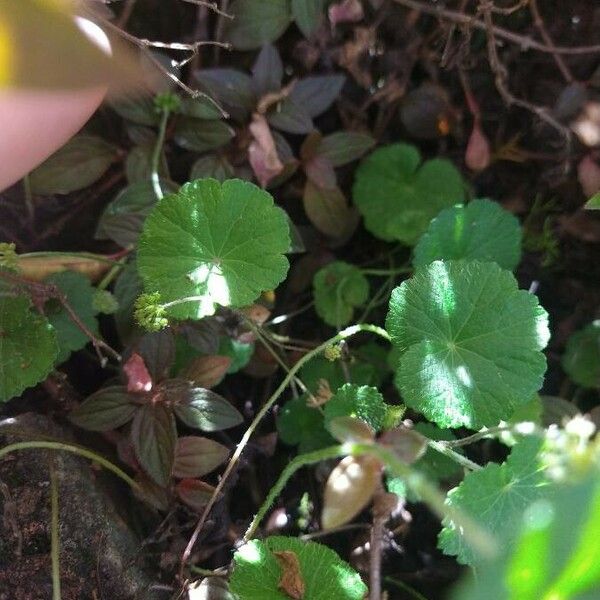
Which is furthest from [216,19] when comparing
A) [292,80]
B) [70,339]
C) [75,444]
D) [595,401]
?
[595,401]

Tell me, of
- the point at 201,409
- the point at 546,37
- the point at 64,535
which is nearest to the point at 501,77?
the point at 546,37

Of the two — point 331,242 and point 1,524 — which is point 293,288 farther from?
point 1,524

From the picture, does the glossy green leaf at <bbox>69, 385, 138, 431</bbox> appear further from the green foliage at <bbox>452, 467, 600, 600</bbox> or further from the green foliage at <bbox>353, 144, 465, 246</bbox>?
the green foliage at <bbox>452, 467, 600, 600</bbox>

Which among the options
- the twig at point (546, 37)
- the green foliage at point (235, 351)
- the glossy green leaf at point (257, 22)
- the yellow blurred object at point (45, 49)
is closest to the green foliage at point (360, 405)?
the green foliage at point (235, 351)

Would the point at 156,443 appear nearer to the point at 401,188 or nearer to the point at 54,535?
the point at 54,535

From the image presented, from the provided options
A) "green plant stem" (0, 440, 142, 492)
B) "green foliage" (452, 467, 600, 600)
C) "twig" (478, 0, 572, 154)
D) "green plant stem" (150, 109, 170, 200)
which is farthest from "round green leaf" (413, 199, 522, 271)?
"green foliage" (452, 467, 600, 600)


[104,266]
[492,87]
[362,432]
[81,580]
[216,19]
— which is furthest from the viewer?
[492,87]
